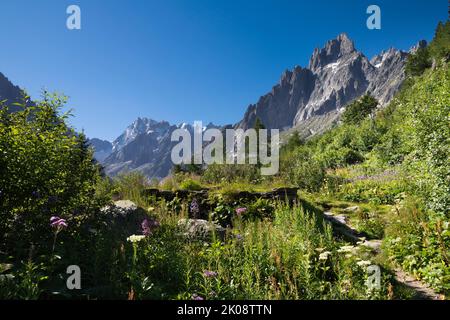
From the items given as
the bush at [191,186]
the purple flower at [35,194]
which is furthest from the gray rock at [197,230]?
the bush at [191,186]

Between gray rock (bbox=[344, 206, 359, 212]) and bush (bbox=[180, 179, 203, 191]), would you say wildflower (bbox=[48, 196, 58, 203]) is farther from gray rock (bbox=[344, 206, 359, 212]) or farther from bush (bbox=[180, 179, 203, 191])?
gray rock (bbox=[344, 206, 359, 212])

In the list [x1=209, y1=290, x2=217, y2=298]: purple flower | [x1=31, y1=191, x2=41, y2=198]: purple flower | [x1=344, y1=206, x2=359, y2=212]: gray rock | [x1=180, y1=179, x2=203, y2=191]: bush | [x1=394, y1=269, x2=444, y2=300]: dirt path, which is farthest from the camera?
[x1=344, y1=206, x2=359, y2=212]: gray rock

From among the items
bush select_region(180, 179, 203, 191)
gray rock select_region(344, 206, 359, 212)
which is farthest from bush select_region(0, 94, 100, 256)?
gray rock select_region(344, 206, 359, 212)

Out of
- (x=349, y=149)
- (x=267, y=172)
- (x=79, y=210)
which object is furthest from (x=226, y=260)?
(x=349, y=149)

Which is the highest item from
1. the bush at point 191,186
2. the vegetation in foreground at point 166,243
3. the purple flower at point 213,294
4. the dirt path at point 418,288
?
the bush at point 191,186

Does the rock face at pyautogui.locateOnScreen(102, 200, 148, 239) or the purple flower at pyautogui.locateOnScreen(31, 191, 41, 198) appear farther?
the rock face at pyautogui.locateOnScreen(102, 200, 148, 239)

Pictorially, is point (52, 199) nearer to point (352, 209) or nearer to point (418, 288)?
point (418, 288)

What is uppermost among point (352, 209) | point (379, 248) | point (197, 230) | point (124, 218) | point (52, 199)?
point (52, 199)

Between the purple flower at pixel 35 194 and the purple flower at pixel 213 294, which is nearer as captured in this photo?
the purple flower at pixel 213 294

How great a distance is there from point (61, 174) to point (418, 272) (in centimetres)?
623

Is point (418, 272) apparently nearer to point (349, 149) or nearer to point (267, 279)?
point (267, 279)

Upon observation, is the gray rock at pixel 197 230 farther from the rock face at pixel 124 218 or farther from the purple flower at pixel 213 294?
the purple flower at pixel 213 294

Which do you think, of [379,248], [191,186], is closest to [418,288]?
[379,248]
